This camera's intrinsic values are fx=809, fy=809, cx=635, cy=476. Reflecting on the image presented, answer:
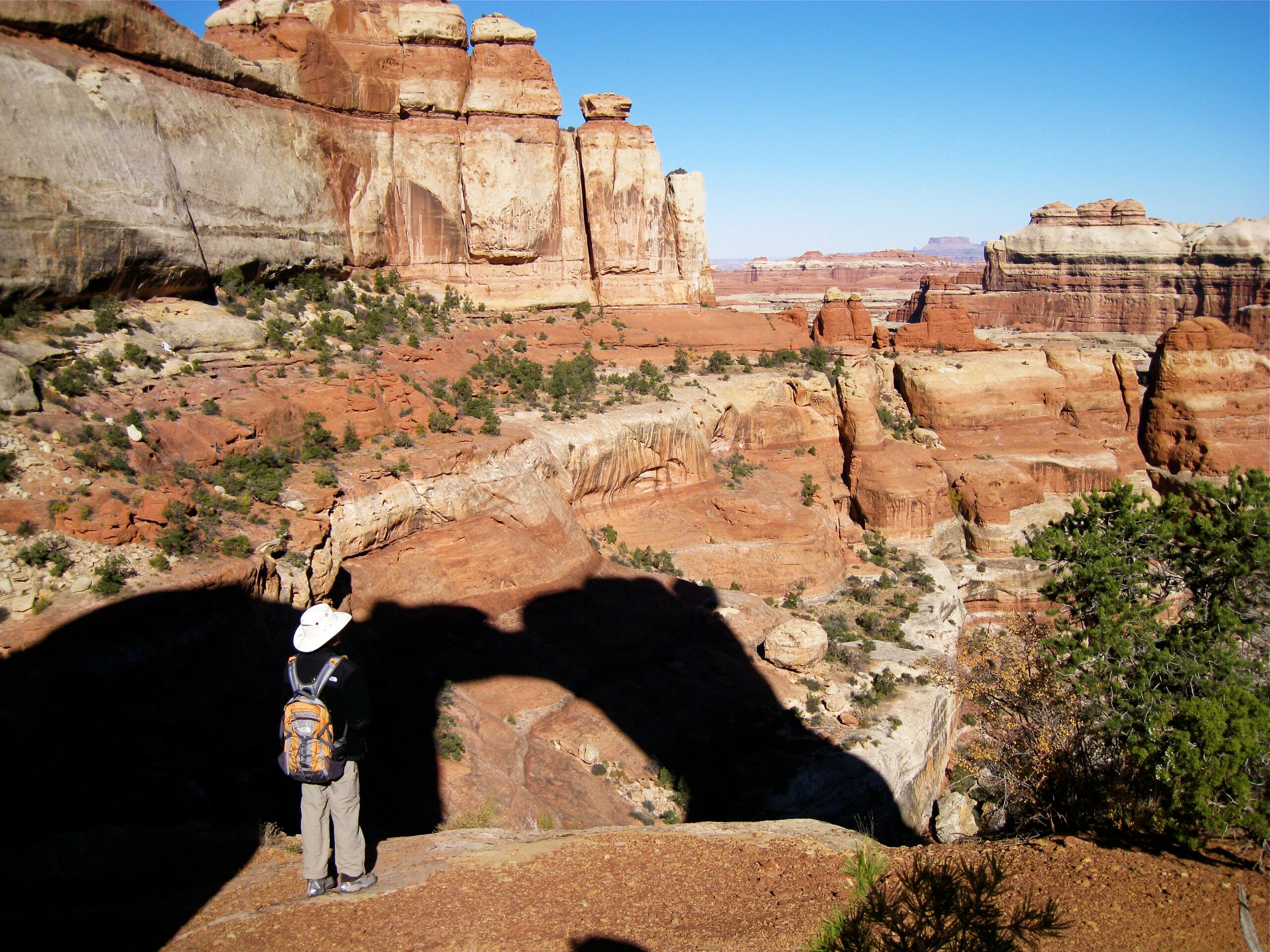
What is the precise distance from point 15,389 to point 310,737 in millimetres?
11194

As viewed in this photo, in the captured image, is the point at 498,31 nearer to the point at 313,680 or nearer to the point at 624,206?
the point at 624,206

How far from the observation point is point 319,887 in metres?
6.86

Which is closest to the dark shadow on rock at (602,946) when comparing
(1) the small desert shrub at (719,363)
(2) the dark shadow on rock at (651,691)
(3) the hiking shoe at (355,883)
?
(3) the hiking shoe at (355,883)

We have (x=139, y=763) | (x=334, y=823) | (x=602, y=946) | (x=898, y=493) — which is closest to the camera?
(x=602, y=946)

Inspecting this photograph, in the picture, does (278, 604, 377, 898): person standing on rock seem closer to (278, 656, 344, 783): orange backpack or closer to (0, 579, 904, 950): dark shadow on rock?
(278, 656, 344, 783): orange backpack

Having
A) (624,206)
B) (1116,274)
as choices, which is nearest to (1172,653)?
(624,206)

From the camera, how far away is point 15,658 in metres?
9.88

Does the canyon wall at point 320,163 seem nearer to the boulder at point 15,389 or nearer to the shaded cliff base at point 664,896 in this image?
the boulder at point 15,389

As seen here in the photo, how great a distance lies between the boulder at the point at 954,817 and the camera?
17703 millimetres

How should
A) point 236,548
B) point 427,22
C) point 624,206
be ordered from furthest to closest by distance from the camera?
1. point 624,206
2. point 427,22
3. point 236,548

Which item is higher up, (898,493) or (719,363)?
(719,363)

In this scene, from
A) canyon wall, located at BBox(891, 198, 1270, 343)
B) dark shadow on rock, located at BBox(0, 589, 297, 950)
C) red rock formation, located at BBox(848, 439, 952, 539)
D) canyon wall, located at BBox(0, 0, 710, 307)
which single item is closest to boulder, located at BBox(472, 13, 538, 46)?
canyon wall, located at BBox(0, 0, 710, 307)

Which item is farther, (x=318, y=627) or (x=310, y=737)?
(x=318, y=627)

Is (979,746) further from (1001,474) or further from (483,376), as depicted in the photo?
(1001,474)
